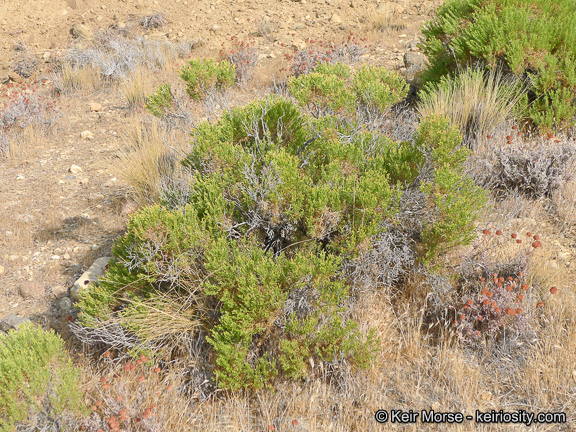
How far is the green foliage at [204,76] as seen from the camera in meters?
4.82

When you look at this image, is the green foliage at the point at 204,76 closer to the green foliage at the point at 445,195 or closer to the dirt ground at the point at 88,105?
the dirt ground at the point at 88,105

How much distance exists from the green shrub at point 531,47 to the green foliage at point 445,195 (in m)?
1.88

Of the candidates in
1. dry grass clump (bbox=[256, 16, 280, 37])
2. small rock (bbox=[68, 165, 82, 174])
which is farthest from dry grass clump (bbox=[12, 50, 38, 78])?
small rock (bbox=[68, 165, 82, 174])

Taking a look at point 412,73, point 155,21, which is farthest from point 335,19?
point 155,21

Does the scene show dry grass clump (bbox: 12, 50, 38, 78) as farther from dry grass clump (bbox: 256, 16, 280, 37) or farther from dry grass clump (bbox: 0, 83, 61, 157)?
dry grass clump (bbox: 256, 16, 280, 37)

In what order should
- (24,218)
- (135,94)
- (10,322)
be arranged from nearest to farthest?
(10,322)
(24,218)
(135,94)

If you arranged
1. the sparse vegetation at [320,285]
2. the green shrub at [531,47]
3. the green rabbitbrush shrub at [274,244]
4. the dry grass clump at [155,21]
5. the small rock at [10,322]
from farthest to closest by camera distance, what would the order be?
the dry grass clump at [155,21], the green shrub at [531,47], the small rock at [10,322], the green rabbitbrush shrub at [274,244], the sparse vegetation at [320,285]

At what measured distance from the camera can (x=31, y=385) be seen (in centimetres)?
247

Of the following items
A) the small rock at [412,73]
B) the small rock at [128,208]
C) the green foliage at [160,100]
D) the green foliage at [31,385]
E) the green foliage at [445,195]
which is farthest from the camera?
the small rock at [412,73]

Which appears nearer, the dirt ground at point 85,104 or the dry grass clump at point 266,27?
the dirt ground at point 85,104

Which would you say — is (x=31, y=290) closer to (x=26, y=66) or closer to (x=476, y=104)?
(x=476, y=104)

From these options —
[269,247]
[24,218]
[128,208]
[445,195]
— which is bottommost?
[24,218]

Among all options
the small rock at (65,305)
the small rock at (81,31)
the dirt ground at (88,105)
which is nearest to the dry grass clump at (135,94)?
the dirt ground at (88,105)

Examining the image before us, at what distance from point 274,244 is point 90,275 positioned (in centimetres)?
165
